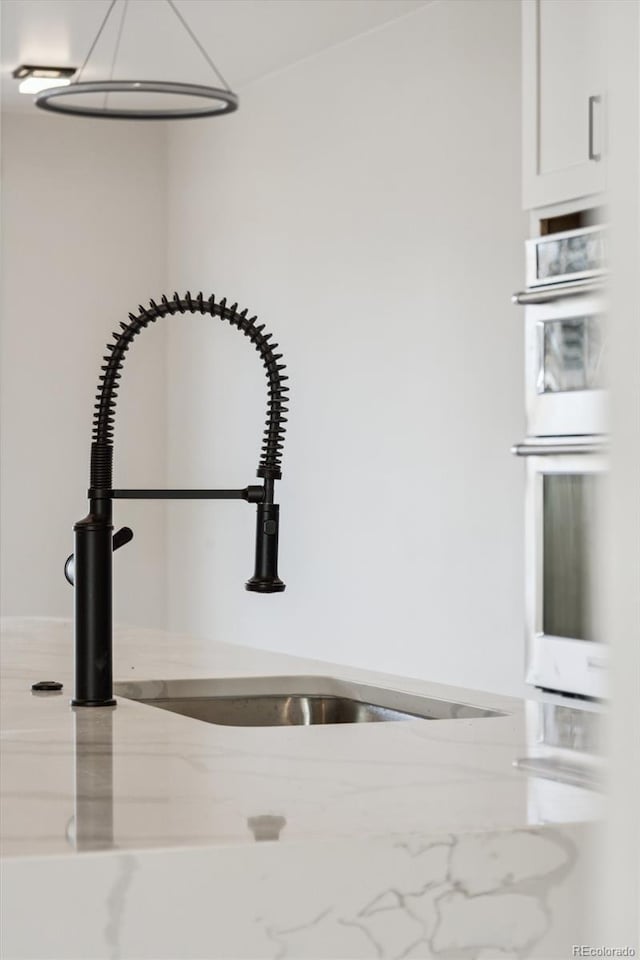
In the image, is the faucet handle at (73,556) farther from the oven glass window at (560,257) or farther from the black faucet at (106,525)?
the oven glass window at (560,257)

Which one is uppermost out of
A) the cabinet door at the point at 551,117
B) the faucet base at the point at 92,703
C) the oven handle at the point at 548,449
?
the cabinet door at the point at 551,117

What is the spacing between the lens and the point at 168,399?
574 cm

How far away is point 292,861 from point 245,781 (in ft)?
0.64

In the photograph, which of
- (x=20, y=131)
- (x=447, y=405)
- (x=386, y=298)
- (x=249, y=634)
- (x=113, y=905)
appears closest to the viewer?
(x=113, y=905)

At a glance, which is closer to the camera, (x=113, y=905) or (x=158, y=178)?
(x=113, y=905)

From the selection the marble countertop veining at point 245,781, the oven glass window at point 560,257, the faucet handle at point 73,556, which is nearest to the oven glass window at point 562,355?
the oven glass window at point 560,257

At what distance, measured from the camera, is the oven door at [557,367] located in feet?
9.34

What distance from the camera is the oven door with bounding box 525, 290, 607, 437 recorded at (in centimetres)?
285

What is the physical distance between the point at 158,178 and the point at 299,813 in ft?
17.3

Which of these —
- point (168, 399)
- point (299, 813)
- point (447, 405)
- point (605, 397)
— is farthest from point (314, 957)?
point (168, 399)

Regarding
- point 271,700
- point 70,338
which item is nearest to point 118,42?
point 70,338

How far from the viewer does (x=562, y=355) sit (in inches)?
113

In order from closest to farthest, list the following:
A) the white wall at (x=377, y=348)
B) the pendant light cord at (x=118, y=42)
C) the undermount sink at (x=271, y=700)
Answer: the undermount sink at (x=271, y=700)
the white wall at (x=377, y=348)
the pendant light cord at (x=118, y=42)

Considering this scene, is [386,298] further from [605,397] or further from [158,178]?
[605,397]
